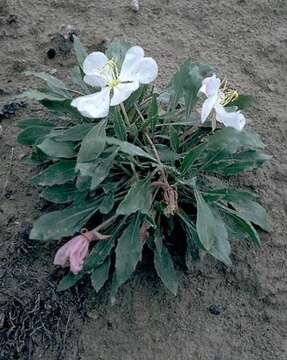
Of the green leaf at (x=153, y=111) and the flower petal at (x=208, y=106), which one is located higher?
the flower petal at (x=208, y=106)

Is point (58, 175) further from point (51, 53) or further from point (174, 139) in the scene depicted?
point (51, 53)

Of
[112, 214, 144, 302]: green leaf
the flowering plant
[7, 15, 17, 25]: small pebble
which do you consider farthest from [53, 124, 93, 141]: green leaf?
[7, 15, 17, 25]: small pebble

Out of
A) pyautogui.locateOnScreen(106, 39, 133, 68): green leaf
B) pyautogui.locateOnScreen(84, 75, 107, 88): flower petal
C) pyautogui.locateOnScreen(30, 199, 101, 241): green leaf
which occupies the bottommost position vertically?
pyautogui.locateOnScreen(30, 199, 101, 241): green leaf

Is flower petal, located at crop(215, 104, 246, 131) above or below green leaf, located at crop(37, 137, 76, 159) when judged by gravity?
above

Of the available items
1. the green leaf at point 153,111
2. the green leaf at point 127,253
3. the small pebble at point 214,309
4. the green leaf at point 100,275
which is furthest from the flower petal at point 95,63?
the small pebble at point 214,309

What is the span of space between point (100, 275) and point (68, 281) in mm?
114

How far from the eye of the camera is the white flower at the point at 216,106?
2104 millimetres

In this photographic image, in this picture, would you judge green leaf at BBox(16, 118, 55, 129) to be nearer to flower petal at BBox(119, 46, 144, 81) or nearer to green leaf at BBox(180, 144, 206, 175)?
flower petal at BBox(119, 46, 144, 81)

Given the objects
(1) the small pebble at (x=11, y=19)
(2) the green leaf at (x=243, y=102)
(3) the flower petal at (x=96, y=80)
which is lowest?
(1) the small pebble at (x=11, y=19)

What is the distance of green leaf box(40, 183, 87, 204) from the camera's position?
2.22 meters

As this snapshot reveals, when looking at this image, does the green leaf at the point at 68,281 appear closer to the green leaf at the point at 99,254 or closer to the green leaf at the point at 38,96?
the green leaf at the point at 99,254

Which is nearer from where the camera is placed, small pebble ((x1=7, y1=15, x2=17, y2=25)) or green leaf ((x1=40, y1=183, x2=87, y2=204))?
green leaf ((x1=40, y1=183, x2=87, y2=204))

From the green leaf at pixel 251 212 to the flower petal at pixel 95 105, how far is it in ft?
1.95

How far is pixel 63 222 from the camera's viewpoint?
214 centimetres
